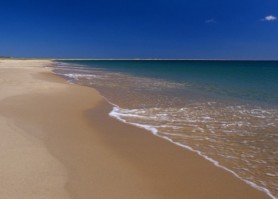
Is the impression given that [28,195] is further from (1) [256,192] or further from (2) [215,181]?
(1) [256,192]

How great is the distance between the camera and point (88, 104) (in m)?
13.0

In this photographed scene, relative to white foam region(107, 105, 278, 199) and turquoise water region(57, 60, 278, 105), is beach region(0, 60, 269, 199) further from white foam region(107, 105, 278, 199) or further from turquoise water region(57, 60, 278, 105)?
turquoise water region(57, 60, 278, 105)

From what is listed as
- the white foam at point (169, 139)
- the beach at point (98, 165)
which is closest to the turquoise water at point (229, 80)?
the white foam at point (169, 139)

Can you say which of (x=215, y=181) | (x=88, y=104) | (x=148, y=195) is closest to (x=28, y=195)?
(x=148, y=195)

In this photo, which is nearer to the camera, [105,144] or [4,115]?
[105,144]

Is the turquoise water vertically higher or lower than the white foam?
higher

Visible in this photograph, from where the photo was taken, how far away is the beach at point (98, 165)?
180 inches

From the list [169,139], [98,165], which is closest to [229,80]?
[169,139]

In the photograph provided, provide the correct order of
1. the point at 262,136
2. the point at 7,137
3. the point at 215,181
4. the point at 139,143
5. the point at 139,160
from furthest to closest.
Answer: the point at 262,136 < the point at 139,143 < the point at 7,137 < the point at 139,160 < the point at 215,181

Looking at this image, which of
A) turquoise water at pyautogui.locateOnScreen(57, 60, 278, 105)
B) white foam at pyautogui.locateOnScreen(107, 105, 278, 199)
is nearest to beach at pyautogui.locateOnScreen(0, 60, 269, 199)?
white foam at pyautogui.locateOnScreen(107, 105, 278, 199)

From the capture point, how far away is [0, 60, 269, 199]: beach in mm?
4574

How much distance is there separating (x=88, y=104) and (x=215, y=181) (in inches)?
336

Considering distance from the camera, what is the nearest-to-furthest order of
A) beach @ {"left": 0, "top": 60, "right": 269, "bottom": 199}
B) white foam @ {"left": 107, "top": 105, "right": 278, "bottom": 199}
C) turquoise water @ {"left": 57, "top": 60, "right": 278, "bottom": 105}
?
beach @ {"left": 0, "top": 60, "right": 269, "bottom": 199}
white foam @ {"left": 107, "top": 105, "right": 278, "bottom": 199}
turquoise water @ {"left": 57, "top": 60, "right": 278, "bottom": 105}

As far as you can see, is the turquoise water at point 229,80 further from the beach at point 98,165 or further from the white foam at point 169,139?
the beach at point 98,165
